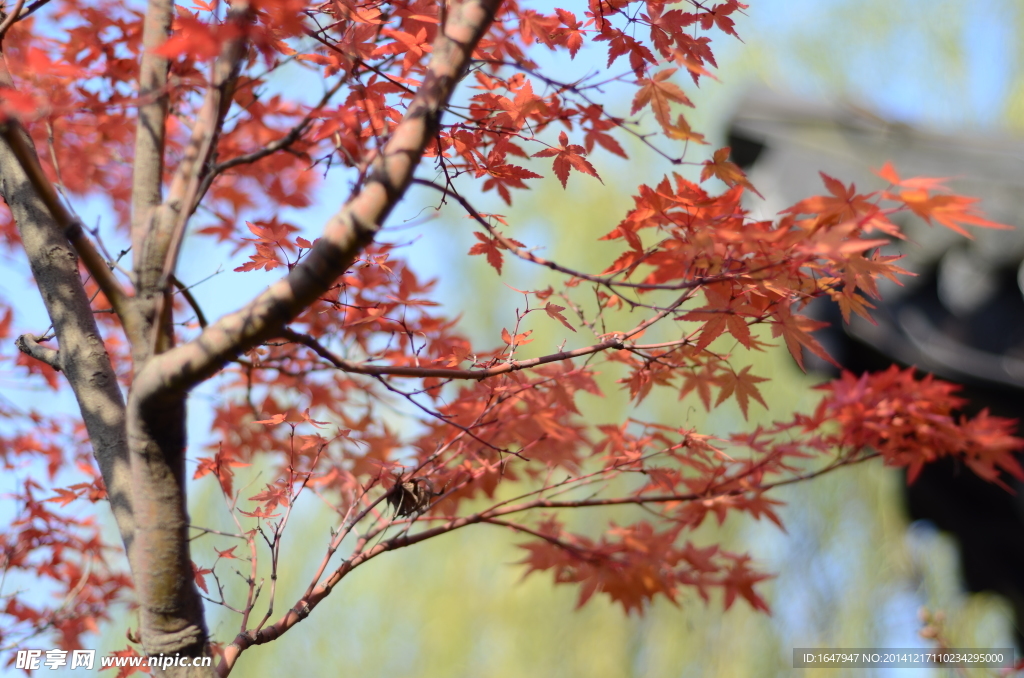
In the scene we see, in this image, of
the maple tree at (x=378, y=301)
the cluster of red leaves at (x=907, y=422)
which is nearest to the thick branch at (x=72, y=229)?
the maple tree at (x=378, y=301)

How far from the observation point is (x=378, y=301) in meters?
1.55

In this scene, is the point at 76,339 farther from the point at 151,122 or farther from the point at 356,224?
the point at 356,224

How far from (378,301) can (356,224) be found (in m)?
0.67

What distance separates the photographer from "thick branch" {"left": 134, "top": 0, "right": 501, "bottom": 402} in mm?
902

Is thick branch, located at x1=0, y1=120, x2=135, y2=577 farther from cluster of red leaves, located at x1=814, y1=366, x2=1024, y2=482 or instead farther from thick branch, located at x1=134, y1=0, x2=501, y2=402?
cluster of red leaves, located at x1=814, y1=366, x2=1024, y2=482

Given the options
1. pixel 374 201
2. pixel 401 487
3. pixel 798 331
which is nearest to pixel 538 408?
pixel 401 487

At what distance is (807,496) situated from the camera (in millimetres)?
5016

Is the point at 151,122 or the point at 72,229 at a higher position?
the point at 151,122

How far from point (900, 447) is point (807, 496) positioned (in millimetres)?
3690

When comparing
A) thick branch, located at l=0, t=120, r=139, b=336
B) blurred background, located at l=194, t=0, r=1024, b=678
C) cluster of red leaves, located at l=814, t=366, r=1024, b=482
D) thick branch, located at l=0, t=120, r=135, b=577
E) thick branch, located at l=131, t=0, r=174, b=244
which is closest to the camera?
thick branch, located at l=0, t=120, r=139, b=336

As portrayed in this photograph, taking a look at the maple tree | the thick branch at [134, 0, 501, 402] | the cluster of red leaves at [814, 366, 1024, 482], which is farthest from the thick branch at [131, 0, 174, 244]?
the cluster of red leaves at [814, 366, 1024, 482]

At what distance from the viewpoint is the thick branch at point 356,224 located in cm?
90

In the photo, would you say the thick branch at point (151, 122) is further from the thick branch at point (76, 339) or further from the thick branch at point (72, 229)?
the thick branch at point (72, 229)

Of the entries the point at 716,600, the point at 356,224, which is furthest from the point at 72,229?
the point at 716,600
